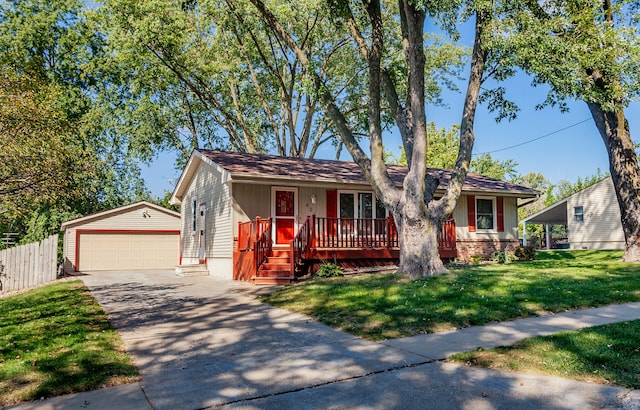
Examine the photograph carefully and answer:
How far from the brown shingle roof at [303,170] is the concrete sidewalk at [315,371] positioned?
723 centimetres

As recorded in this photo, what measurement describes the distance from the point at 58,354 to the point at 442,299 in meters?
5.60

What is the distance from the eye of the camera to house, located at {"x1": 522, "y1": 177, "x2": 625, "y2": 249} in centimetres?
2742

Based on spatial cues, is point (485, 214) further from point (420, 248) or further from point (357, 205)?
point (420, 248)

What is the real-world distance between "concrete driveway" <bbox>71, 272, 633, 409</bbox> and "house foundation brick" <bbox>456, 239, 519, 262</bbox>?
12619mm

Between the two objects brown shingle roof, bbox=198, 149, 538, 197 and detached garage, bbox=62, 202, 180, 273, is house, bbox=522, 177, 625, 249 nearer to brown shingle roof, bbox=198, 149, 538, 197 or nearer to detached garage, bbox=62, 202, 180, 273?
brown shingle roof, bbox=198, 149, 538, 197

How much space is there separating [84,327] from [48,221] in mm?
21067

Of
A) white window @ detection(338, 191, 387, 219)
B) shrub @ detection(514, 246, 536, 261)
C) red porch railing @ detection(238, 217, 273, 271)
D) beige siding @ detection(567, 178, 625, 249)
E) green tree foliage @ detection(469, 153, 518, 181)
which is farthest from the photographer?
green tree foliage @ detection(469, 153, 518, 181)

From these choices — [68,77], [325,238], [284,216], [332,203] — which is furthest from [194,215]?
[68,77]

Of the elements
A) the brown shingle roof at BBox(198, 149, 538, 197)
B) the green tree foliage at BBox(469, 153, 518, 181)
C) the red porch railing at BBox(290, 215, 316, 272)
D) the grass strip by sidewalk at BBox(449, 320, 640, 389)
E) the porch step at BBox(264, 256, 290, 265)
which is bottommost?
the grass strip by sidewalk at BBox(449, 320, 640, 389)

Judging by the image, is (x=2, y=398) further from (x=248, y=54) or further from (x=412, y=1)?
(x=248, y=54)

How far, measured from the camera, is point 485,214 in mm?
19000

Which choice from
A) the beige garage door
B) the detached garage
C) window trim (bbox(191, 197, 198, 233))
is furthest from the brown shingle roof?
the beige garage door

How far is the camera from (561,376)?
3934 millimetres

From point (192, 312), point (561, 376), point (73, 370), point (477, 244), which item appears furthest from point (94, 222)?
point (561, 376)
